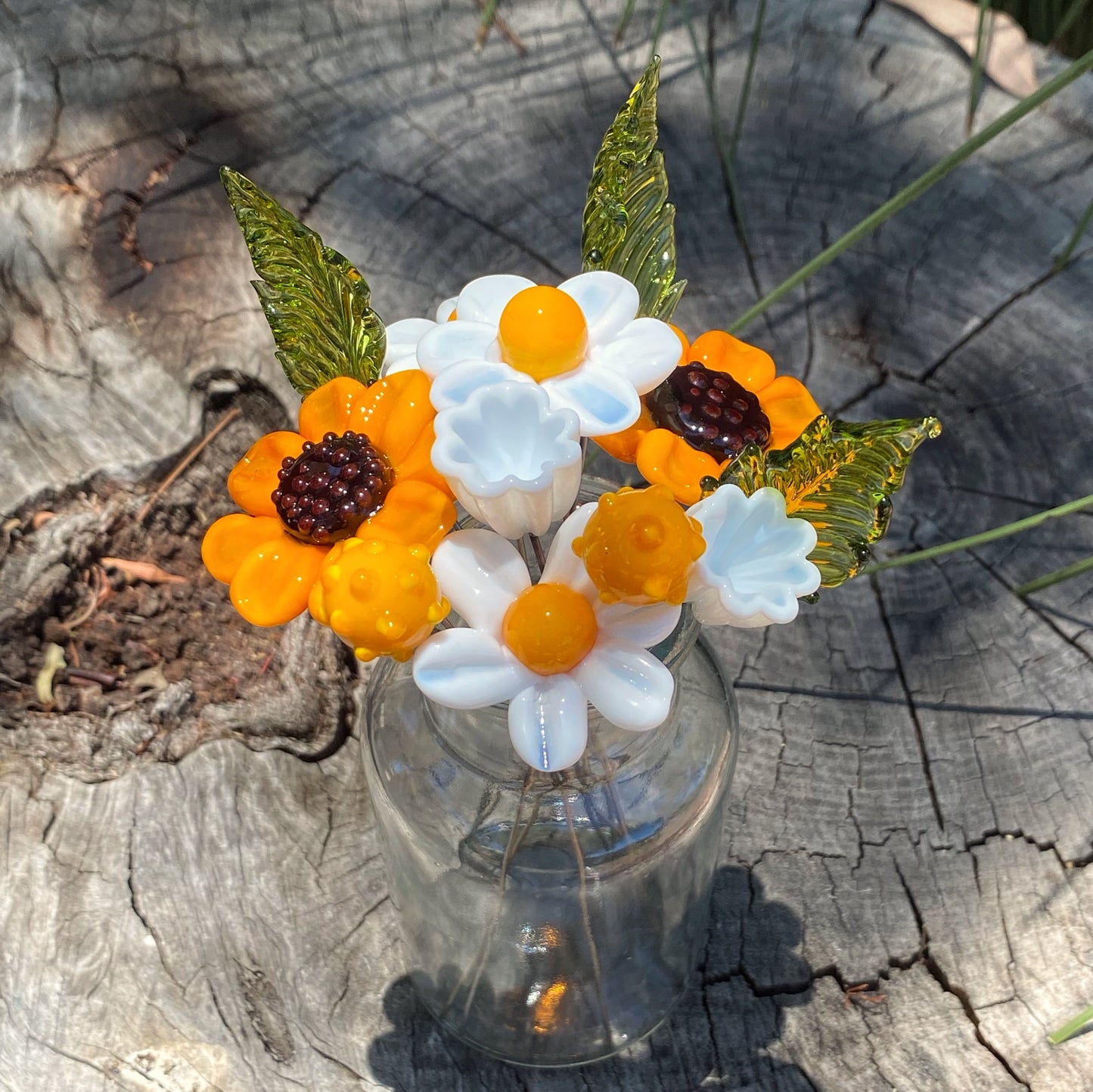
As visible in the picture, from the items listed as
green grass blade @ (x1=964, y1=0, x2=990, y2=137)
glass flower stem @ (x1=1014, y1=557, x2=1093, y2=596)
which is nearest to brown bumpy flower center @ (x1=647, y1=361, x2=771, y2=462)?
glass flower stem @ (x1=1014, y1=557, x2=1093, y2=596)

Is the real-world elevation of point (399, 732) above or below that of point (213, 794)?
above

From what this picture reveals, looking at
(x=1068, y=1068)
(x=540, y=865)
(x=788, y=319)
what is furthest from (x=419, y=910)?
(x=788, y=319)

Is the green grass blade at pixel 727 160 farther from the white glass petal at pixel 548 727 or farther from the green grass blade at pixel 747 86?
the white glass petal at pixel 548 727

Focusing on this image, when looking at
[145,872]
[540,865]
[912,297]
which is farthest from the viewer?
[912,297]

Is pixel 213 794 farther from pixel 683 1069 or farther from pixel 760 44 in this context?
pixel 760 44

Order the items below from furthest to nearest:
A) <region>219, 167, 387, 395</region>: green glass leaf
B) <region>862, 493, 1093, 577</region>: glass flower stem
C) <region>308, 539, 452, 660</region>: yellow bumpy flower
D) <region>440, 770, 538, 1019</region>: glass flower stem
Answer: <region>862, 493, 1093, 577</region>: glass flower stem → <region>440, 770, 538, 1019</region>: glass flower stem → <region>219, 167, 387, 395</region>: green glass leaf → <region>308, 539, 452, 660</region>: yellow bumpy flower

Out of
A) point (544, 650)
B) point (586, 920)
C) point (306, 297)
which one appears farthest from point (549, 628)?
point (586, 920)

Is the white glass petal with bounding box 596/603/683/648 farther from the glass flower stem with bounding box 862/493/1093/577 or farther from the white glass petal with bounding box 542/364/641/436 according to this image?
the glass flower stem with bounding box 862/493/1093/577
